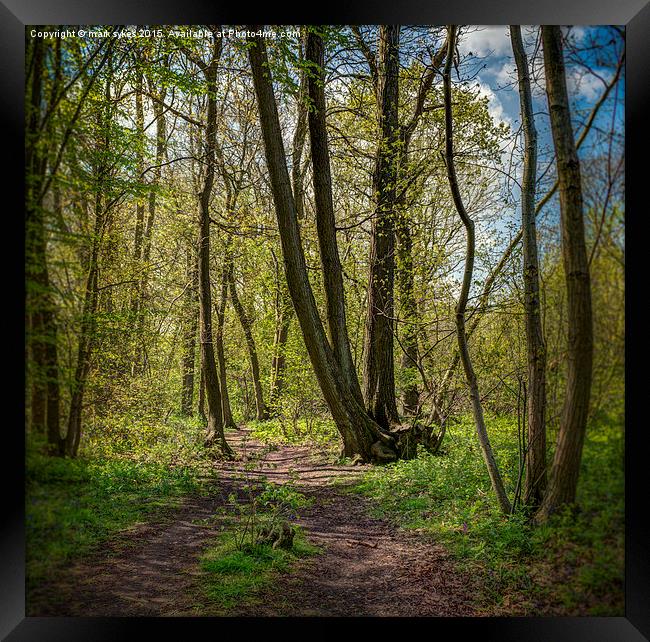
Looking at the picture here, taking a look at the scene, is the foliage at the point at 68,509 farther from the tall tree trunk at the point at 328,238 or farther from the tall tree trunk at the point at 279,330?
the tall tree trunk at the point at 279,330

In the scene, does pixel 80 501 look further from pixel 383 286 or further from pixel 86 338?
pixel 383 286

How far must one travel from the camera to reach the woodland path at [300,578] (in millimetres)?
2693

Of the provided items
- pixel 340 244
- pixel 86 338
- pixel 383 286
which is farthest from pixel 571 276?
pixel 340 244

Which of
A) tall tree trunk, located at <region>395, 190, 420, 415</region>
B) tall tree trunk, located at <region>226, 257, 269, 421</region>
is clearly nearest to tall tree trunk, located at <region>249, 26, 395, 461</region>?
tall tree trunk, located at <region>395, 190, 420, 415</region>

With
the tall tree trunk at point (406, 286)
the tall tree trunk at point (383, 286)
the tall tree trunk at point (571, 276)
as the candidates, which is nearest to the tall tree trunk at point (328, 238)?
the tall tree trunk at point (383, 286)

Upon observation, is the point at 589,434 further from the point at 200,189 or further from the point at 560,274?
the point at 200,189

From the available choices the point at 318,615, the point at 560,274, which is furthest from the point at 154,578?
the point at 560,274

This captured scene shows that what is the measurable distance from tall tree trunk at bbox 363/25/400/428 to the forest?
0.10 feet

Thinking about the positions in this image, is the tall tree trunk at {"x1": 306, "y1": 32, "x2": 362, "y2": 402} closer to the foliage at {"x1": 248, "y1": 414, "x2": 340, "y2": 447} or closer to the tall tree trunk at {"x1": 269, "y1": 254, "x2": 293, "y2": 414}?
the foliage at {"x1": 248, "y1": 414, "x2": 340, "y2": 447}

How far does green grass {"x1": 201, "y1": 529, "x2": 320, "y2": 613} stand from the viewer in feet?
9.03

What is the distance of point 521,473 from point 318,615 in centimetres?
153

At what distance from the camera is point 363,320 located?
6578 millimetres

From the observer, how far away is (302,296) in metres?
4.86
